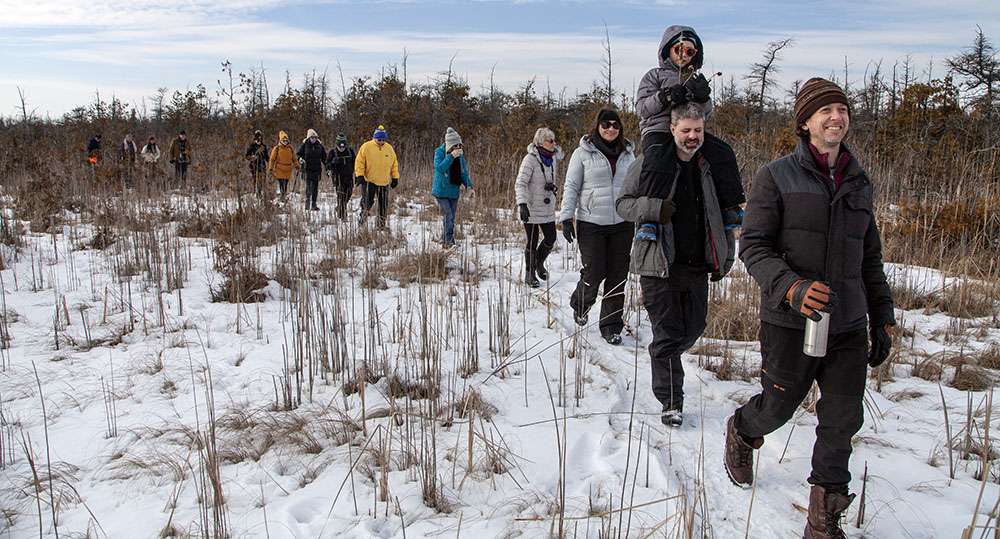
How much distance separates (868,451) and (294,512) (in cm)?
277

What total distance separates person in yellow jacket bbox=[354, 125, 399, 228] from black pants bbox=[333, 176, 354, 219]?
0.44 metres

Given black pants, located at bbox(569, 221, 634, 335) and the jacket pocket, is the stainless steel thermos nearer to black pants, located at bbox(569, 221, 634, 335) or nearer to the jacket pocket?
the jacket pocket

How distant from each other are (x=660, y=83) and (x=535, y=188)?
2589 millimetres

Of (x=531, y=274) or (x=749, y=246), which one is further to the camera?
(x=531, y=274)

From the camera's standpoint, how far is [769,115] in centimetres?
2577

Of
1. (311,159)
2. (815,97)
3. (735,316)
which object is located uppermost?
(311,159)

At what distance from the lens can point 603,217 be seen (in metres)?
4.55

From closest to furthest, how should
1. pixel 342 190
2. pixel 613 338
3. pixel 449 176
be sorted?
pixel 613 338
pixel 449 176
pixel 342 190

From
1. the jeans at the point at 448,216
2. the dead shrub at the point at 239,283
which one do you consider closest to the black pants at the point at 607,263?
the dead shrub at the point at 239,283

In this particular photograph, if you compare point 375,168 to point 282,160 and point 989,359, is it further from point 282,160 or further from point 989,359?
point 989,359

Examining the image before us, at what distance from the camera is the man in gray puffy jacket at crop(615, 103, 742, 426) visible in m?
3.02

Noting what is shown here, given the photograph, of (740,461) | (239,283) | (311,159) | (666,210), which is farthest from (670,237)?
(311,159)

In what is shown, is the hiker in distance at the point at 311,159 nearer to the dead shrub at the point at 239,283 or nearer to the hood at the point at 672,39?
the dead shrub at the point at 239,283

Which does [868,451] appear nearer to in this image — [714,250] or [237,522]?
[714,250]
